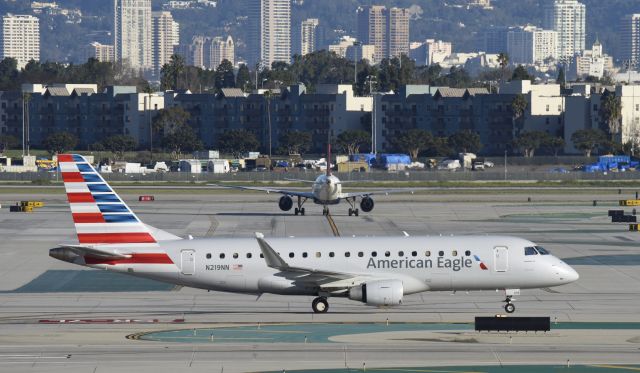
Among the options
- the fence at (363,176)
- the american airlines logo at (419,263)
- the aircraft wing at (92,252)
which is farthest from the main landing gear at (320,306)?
the fence at (363,176)

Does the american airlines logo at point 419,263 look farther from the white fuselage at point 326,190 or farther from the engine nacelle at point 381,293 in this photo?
the white fuselage at point 326,190

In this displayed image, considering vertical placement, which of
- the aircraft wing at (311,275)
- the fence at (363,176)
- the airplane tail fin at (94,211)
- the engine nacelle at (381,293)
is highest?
the airplane tail fin at (94,211)

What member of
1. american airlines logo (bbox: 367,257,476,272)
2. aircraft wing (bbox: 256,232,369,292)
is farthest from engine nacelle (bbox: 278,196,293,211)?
american airlines logo (bbox: 367,257,476,272)

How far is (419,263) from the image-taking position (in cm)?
4969

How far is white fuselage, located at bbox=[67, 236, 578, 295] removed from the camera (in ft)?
163

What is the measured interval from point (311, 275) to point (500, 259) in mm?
7133

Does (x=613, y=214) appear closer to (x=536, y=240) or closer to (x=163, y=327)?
(x=536, y=240)

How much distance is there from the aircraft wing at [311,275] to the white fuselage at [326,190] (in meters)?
52.5

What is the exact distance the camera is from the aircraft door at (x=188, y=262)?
50469 millimetres

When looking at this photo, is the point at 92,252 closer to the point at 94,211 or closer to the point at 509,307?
the point at 94,211

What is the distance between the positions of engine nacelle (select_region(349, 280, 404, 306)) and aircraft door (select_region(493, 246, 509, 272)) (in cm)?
369

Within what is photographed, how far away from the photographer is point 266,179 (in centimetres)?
16538

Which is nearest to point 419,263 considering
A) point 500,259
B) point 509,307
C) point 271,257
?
point 500,259

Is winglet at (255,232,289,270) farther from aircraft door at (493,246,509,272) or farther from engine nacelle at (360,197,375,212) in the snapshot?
engine nacelle at (360,197,375,212)
